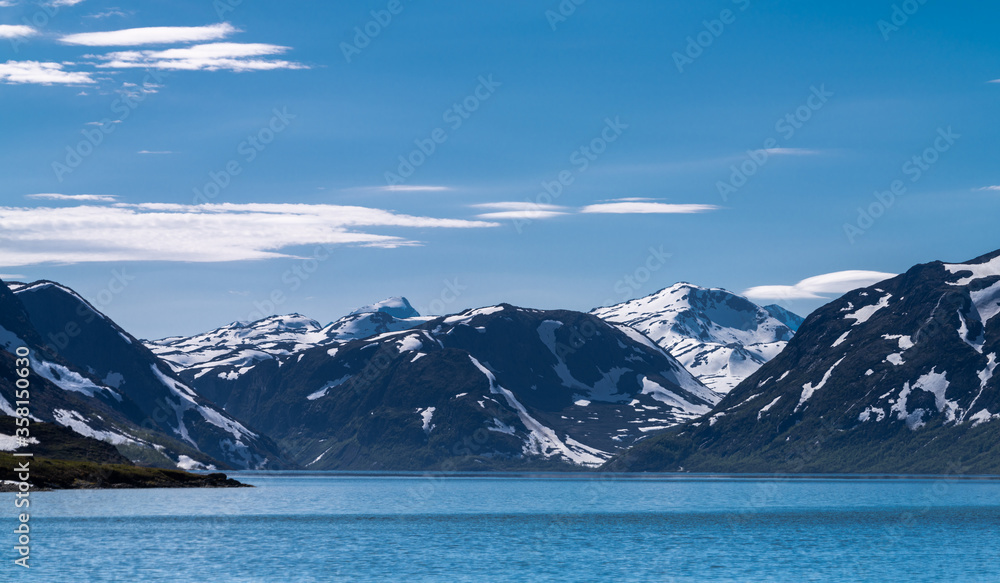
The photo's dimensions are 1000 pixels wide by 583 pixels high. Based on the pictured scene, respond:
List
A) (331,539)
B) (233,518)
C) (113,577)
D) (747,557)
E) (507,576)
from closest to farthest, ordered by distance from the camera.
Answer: (113,577) < (507,576) < (747,557) < (331,539) < (233,518)

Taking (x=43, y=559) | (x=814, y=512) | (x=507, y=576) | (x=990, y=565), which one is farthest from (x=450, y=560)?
(x=814, y=512)

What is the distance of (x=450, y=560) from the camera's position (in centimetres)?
10831

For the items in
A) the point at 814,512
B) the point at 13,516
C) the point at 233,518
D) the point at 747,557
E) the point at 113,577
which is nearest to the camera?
the point at 113,577

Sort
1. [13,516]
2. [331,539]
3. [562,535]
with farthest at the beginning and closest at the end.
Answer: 1. [13,516]
2. [562,535]
3. [331,539]

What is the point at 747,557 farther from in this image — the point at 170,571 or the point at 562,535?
the point at 170,571

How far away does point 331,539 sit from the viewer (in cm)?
13225

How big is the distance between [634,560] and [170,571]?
45.9 m

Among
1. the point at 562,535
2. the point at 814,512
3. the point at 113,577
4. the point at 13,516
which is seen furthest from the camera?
the point at 814,512

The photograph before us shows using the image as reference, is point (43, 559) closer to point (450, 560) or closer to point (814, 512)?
point (450, 560)

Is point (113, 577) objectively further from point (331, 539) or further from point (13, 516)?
point (13, 516)

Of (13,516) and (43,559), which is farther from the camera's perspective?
(13,516)

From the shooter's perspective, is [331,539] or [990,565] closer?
[990,565]

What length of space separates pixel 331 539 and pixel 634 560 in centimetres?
4293

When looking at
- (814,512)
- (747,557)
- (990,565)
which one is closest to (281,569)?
(747,557)
